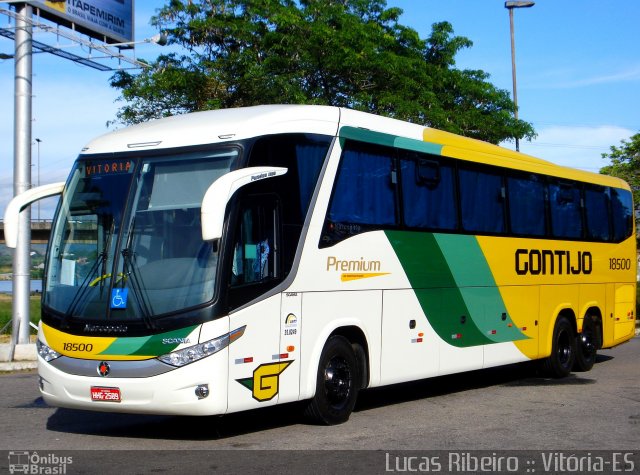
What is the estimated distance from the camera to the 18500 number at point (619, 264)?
58.1 ft

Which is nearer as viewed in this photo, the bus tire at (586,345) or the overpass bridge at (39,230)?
the bus tire at (586,345)

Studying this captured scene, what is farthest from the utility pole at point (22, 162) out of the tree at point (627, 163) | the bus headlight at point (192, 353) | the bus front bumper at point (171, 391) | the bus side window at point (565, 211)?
the tree at point (627, 163)

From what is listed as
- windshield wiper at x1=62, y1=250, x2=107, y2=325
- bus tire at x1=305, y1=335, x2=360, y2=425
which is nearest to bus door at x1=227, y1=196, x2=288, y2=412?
bus tire at x1=305, y1=335, x2=360, y2=425

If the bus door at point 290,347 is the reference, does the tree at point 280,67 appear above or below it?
above

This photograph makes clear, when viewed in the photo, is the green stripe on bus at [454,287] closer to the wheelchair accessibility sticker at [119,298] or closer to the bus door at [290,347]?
the bus door at [290,347]

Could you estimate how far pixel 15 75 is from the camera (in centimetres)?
1875

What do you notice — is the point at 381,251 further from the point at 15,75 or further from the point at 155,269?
the point at 15,75

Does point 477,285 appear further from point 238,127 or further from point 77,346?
point 77,346

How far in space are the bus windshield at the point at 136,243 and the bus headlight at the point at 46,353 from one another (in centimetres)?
41

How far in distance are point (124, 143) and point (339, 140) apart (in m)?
2.48

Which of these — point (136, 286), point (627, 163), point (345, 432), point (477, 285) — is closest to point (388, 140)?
point (477, 285)

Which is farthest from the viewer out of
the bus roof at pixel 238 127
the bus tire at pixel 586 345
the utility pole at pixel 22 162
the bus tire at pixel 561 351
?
the utility pole at pixel 22 162

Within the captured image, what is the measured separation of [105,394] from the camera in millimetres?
9016

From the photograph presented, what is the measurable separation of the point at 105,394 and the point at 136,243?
151cm
